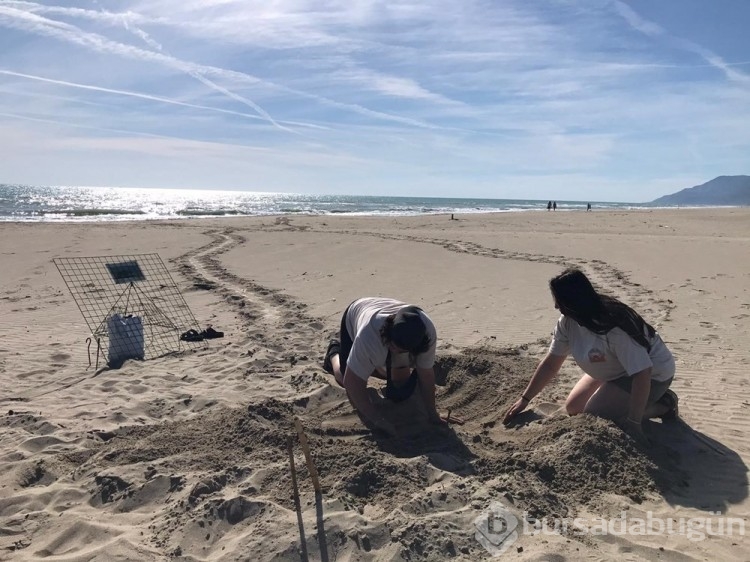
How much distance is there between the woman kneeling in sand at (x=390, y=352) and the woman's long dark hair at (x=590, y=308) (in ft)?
3.15

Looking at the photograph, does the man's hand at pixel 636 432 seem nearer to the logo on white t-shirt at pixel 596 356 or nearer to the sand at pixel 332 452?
the sand at pixel 332 452

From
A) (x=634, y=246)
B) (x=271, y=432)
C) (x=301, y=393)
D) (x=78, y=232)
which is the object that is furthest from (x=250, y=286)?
(x=78, y=232)

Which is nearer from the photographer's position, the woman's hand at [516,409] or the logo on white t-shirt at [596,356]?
the logo on white t-shirt at [596,356]

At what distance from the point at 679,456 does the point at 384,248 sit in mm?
12114

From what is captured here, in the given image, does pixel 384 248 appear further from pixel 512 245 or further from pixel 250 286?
pixel 250 286

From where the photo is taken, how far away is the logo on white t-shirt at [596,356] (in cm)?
406

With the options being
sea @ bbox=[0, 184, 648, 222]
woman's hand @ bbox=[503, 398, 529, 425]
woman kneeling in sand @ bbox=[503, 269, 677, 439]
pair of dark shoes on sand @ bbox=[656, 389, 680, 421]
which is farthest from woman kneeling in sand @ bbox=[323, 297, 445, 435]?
sea @ bbox=[0, 184, 648, 222]

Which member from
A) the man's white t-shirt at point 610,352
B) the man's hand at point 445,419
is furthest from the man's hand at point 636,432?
the man's hand at point 445,419

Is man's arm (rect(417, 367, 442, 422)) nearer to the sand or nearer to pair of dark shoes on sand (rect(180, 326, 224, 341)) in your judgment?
the sand

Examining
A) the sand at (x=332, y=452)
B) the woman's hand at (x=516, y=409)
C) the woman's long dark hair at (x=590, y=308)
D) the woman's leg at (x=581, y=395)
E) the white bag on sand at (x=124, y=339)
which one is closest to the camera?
the sand at (x=332, y=452)

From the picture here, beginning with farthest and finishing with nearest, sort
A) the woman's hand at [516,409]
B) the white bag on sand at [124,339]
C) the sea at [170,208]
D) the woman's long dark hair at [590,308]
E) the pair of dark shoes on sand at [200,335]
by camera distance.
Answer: the sea at [170,208], the pair of dark shoes on sand at [200,335], the white bag on sand at [124,339], the woman's hand at [516,409], the woman's long dark hair at [590,308]

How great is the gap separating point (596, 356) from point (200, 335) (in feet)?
15.5

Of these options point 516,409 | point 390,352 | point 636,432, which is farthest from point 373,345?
point 636,432

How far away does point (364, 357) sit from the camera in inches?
165
